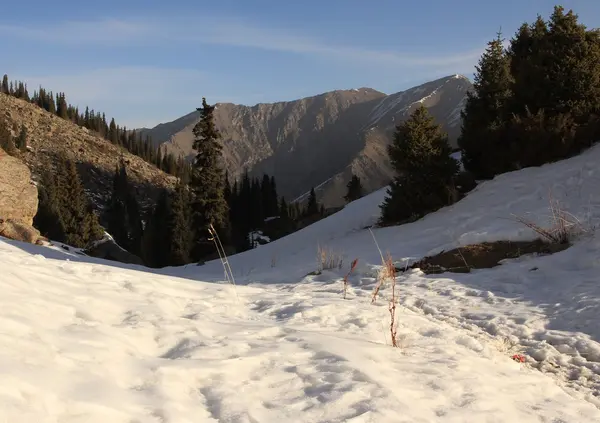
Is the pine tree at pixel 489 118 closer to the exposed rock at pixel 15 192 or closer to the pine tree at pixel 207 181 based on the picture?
the exposed rock at pixel 15 192

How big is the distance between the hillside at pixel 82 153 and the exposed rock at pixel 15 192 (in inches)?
2807

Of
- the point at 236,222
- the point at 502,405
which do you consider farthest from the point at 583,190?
the point at 236,222

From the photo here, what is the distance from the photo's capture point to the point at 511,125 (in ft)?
49.4

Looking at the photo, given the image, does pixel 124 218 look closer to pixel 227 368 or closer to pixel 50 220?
pixel 50 220

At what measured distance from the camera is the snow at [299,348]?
2.80m

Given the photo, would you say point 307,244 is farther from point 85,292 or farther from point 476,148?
point 85,292

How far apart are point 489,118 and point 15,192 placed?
52.9ft

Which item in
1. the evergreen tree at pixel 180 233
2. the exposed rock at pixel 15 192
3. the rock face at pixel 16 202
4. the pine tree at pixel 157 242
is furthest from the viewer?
the pine tree at pixel 157 242

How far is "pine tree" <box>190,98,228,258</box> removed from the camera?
111ft

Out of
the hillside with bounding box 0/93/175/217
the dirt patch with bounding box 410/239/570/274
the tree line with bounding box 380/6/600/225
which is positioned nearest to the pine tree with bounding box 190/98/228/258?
the tree line with bounding box 380/6/600/225

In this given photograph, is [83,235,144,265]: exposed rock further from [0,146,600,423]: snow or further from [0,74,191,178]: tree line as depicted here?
[0,74,191,178]: tree line

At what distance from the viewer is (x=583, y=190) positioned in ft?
37.0

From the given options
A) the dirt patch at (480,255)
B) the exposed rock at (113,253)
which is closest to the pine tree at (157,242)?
the exposed rock at (113,253)

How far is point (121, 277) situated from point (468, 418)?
472 centimetres
